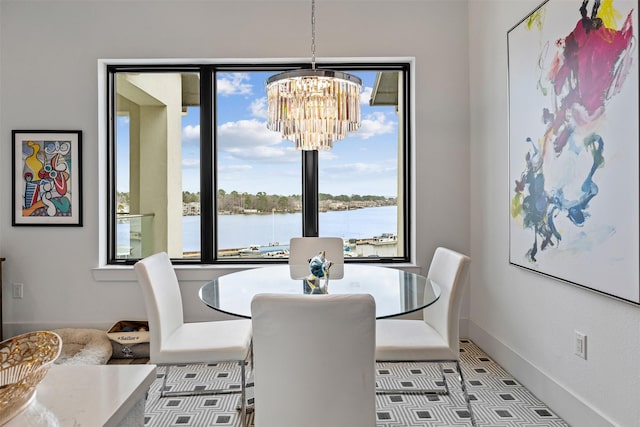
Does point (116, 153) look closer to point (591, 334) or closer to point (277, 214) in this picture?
point (277, 214)

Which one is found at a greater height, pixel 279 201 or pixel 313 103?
pixel 313 103

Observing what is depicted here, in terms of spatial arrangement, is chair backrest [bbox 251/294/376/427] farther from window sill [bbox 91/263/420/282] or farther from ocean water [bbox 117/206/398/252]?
ocean water [bbox 117/206/398/252]

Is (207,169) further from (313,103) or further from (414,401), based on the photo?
(414,401)

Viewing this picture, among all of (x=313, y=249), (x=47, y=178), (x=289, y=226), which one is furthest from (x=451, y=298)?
(x=47, y=178)

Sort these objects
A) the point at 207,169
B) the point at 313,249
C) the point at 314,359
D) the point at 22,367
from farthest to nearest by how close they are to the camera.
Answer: the point at 207,169 → the point at 313,249 → the point at 314,359 → the point at 22,367

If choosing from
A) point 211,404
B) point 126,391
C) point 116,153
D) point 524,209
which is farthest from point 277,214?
point 126,391

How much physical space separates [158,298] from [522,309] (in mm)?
2155

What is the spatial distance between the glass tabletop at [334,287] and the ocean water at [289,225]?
3.36 feet

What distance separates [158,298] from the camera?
7.48 ft

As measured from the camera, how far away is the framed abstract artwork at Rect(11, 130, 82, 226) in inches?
140

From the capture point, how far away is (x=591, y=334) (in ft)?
6.84

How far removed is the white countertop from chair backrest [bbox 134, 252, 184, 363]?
131 cm

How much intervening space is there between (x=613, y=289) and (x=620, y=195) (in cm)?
41

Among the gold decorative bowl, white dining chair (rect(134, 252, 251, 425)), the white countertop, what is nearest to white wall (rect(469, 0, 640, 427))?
white dining chair (rect(134, 252, 251, 425))
